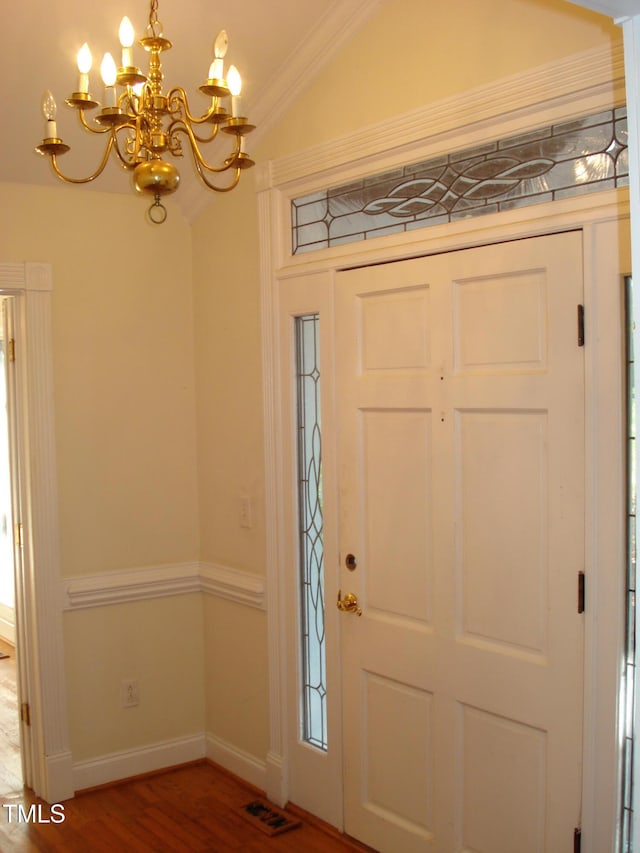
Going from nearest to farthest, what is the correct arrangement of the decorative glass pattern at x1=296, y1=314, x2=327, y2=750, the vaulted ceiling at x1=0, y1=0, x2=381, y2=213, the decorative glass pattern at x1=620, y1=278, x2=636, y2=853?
the decorative glass pattern at x1=620, y1=278, x2=636, y2=853 → the vaulted ceiling at x1=0, y1=0, x2=381, y2=213 → the decorative glass pattern at x1=296, y1=314, x2=327, y2=750

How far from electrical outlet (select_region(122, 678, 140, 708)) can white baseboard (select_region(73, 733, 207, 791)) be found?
20 centimetres

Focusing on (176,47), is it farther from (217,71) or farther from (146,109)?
(217,71)

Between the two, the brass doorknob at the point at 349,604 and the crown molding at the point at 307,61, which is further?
the brass doorknob at the point at 349,604

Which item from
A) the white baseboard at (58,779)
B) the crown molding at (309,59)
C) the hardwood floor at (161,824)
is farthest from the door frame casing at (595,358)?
the white baseboard at (58,779)

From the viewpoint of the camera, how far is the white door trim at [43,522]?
3.57 meters

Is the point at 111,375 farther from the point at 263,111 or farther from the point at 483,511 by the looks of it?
the point at 483,511

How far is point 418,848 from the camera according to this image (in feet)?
9.61

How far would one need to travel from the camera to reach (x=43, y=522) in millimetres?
3588

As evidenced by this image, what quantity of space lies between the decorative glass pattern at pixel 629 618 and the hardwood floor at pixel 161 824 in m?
1.13

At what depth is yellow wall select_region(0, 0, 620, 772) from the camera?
360 centimetres

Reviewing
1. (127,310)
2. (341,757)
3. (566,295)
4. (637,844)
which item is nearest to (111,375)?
(127,310)

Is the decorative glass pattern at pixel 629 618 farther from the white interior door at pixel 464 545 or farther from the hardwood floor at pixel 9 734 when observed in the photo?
the hardwood floor at pixel 9 734

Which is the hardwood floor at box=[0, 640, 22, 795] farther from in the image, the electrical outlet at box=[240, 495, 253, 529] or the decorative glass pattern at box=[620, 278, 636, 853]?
the decorative glass pattern at box=[620, 278, 636, 853]

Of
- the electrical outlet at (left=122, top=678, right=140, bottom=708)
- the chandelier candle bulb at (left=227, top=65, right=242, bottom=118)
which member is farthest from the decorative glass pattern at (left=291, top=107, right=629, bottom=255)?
the electrical outlet at (left=122, top=678, right=140, bottom=708)
